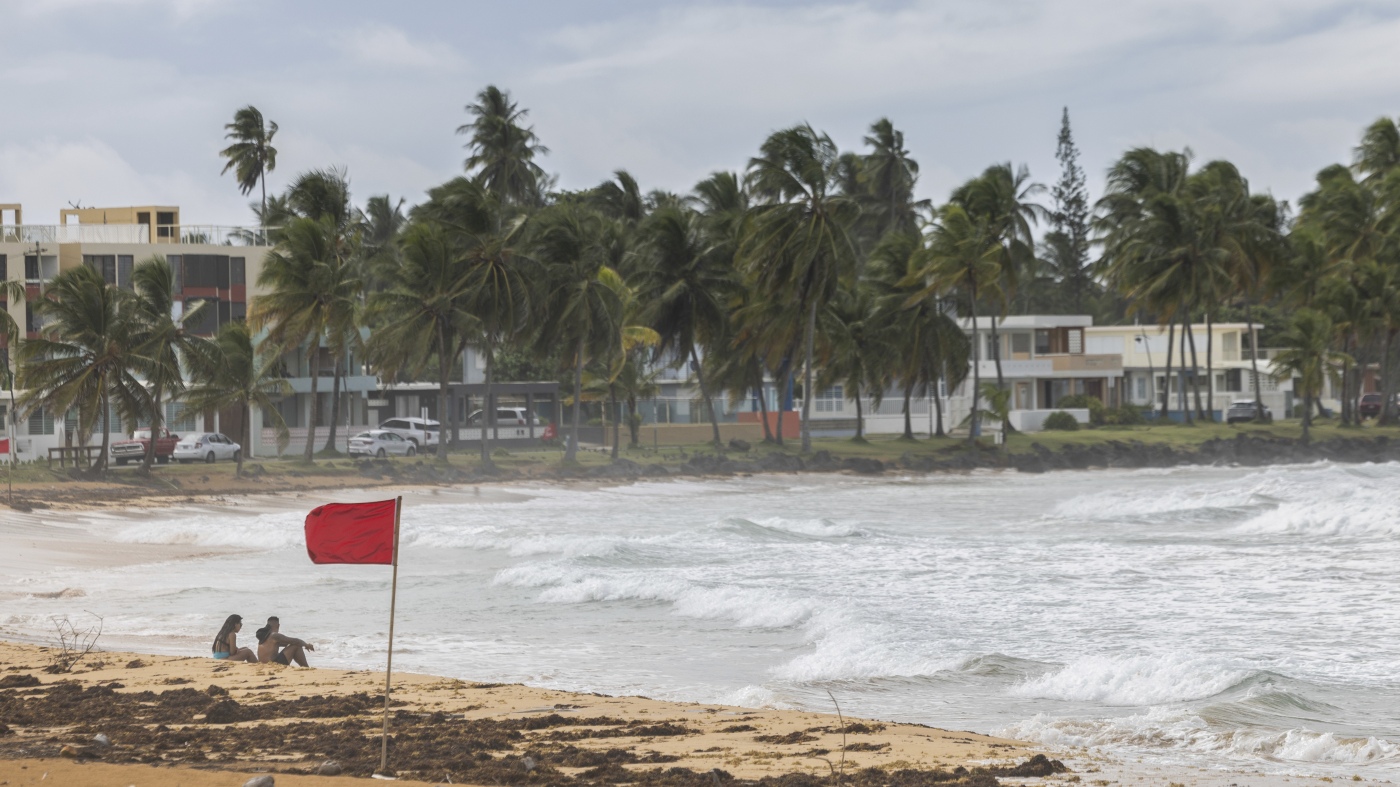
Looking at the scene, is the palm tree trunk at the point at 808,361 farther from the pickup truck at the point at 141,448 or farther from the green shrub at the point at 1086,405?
the pickup truck at the point at 141,448

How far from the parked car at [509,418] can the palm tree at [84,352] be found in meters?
15.5

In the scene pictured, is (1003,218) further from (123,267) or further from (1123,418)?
(123,267)

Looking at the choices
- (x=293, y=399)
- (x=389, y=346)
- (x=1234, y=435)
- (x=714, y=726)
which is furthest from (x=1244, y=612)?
(x=1234, y=435)

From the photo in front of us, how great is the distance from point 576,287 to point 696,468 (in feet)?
24.6

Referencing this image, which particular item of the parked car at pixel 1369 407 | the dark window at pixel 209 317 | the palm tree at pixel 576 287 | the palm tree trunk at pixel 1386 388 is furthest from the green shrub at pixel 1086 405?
the dark window at pixel 209 317

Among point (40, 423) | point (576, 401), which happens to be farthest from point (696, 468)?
point (40, 423)

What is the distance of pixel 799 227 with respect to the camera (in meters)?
46.3

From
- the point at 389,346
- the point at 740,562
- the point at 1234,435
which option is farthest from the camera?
the point at 1234,435

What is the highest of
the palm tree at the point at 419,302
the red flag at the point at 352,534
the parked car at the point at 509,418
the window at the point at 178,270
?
the window at the point at 178,270

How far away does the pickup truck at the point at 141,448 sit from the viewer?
1580 inches

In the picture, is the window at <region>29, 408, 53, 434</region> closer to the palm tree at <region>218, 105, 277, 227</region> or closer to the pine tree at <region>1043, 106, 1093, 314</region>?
the palm tree at <region>218, 105, 277, 227</region>

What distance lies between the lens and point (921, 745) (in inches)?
363

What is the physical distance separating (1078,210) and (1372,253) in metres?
27.2

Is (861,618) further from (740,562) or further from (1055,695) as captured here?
(740,562)
